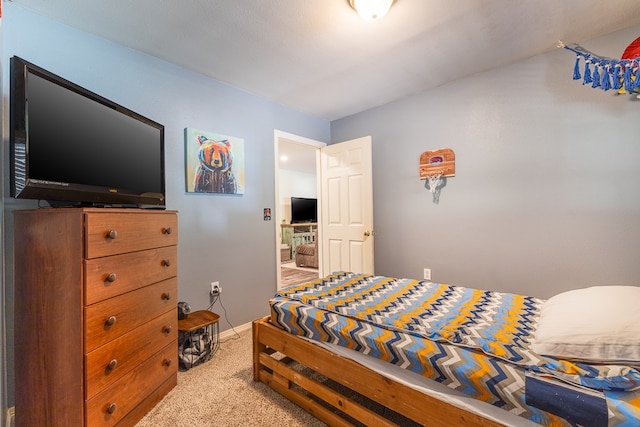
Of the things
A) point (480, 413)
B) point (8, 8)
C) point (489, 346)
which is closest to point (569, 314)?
point (489, 346)

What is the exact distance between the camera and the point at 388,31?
186 cm

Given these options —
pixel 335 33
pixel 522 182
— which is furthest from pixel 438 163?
pixel 335 33

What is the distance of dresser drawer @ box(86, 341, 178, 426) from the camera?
1.20 m

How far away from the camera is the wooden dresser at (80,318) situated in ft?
3.83

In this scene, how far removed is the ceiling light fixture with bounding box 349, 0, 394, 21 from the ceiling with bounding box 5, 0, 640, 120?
7 centimetres

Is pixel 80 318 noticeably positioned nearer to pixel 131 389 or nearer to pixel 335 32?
pixel 131 389

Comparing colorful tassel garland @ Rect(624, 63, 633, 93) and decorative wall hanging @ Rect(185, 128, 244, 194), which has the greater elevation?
colorful tassel garland @ Rect(624, 63, 633, 93)

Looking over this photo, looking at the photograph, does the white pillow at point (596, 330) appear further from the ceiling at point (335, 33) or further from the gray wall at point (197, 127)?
the gray wall at point (197, 127)

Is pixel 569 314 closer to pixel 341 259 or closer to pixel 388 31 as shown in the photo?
pixel 388 31

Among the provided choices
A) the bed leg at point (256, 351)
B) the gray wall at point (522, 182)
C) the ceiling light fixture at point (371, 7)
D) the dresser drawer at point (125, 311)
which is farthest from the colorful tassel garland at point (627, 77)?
the dresser drawer at point (125, 311)

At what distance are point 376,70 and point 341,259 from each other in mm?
2124

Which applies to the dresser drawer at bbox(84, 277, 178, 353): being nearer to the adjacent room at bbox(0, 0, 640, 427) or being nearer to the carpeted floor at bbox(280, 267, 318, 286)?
the adjacent room at bbox(0, 0, 640, 427)

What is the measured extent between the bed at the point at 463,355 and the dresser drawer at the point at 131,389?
1.77 ft

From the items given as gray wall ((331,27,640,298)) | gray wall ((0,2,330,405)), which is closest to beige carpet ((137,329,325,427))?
gray wall ((0,2,330,405))
